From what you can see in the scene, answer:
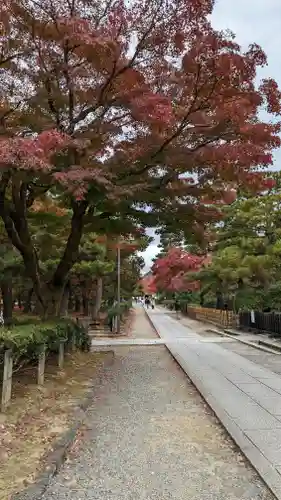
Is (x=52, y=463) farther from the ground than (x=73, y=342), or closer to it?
closer to it

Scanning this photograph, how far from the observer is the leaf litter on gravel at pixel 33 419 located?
399cm

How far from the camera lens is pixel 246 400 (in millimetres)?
7203

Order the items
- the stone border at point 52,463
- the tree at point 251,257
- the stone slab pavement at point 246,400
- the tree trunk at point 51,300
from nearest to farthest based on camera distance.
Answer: the stone border at point 52,463, the stone slab pavement at point 246,400, the tree trunk at point 51,300, the tree at point 251,257

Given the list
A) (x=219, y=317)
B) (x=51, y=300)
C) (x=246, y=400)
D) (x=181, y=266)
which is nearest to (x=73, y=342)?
(x=51, y=300)

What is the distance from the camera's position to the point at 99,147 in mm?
8609

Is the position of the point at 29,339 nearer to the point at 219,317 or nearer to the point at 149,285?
the point at 219,317

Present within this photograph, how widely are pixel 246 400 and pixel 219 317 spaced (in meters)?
21.5

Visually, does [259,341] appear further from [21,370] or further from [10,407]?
[10,407]

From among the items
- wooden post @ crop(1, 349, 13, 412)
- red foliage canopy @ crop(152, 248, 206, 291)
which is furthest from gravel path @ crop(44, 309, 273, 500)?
red foliage canopy @ crop(152, 248, 206, 291)

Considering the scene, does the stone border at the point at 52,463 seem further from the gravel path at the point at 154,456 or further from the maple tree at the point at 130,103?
the maple tree at the point at 130,103

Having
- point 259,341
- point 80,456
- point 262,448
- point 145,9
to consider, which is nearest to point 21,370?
point 80,456

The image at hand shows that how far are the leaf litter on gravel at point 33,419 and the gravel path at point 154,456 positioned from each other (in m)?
0.28

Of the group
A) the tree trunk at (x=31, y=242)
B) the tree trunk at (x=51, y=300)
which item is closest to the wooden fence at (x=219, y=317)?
the tree trunk at (x=51, y=300)

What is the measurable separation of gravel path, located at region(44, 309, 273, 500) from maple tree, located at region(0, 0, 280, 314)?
3.33 m
